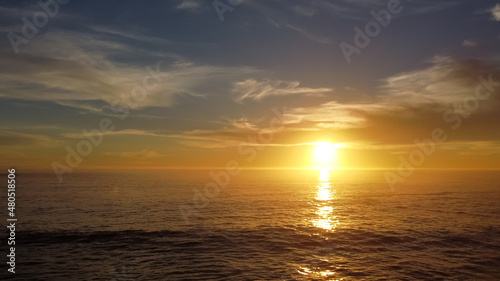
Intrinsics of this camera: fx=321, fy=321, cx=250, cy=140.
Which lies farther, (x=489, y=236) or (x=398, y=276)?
(x=489, y=236)

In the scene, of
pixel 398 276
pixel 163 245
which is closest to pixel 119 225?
pixel 163 245

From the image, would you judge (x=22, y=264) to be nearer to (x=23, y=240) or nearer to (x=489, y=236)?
(x=23, y=240)

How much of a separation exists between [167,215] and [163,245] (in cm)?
1942

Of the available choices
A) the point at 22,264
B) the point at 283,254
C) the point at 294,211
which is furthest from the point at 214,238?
the point at 294,211

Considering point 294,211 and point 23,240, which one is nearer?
point 23,240

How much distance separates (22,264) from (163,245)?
1235 centimetres

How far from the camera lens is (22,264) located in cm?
2791

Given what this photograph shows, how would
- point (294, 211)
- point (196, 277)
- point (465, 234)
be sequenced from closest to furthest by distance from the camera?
point (196, 277) < point (465, 234) < point (294, 211)

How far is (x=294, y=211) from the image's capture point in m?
59.7

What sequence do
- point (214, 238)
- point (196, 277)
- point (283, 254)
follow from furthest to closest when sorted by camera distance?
1. point (214, 238)
2. point (283, 254)
3. point (196, 277)

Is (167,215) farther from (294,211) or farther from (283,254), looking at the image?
(283,254)

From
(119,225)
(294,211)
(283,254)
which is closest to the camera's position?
(283,254)

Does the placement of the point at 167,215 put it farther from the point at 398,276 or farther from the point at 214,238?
the point at 398,276

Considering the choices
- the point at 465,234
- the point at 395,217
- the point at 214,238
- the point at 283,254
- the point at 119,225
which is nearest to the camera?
the point at 283,254
